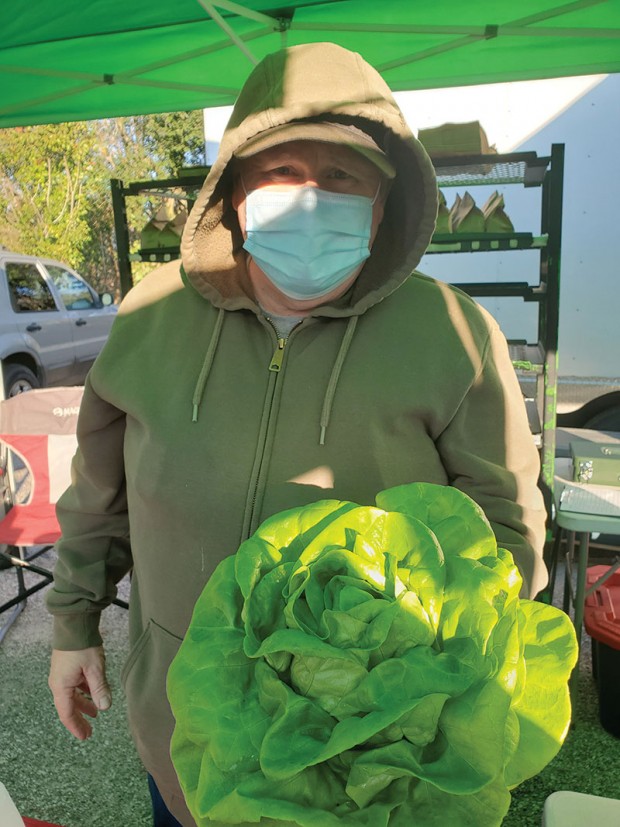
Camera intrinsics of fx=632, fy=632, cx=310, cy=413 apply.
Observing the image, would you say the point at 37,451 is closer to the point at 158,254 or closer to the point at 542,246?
the point at 158,254

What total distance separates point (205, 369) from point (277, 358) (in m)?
0.14

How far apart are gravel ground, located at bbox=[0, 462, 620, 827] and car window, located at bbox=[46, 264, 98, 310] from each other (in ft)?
21.4

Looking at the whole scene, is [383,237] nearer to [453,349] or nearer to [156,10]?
[453,349]

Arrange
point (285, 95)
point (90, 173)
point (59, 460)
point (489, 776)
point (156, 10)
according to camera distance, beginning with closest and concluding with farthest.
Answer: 1. point (489, 776)
2. point (285, 95)
3. point (156, 10)
4. point (59, 460)
5. point (90, 173)

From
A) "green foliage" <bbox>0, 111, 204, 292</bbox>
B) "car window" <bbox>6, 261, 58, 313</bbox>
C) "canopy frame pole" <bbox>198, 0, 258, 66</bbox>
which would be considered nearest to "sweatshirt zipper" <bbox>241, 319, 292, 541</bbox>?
"canopy frame pole" <bbox>198, 0, 258, 66</bbox>

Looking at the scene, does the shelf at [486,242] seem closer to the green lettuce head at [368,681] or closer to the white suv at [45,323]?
the green lettuce head at [368,681]

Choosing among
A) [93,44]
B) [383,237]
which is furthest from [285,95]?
[93,44]

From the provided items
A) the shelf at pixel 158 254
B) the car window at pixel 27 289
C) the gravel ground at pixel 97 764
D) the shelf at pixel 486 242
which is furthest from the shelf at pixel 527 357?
the car window at pixel 27 289

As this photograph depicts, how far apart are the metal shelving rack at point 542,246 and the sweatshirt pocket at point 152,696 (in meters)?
2.52

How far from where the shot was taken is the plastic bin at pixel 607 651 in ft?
8.86

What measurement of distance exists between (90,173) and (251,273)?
1690 centimetres

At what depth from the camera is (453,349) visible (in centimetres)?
115

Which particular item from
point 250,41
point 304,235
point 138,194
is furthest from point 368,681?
point 138,194

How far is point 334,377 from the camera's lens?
1.15 m
